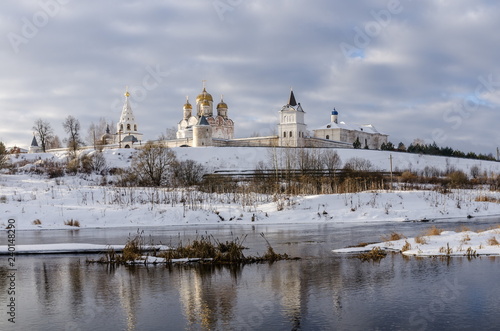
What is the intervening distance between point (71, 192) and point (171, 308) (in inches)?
926

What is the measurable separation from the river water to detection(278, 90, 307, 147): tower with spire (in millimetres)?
65546

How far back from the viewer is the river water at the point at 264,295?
6.93 m

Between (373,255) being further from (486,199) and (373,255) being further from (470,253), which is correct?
(486,199)

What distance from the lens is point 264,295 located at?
848cm

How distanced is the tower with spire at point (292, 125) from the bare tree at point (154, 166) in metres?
33.1

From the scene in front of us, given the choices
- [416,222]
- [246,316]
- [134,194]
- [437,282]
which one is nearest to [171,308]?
[246,316]

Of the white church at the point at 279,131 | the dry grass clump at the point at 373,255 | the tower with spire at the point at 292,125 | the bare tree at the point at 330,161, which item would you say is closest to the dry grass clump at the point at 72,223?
the dry grass clump at the point at 373,255

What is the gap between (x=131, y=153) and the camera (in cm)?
6338

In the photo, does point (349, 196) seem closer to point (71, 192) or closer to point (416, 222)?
point (416, 222)

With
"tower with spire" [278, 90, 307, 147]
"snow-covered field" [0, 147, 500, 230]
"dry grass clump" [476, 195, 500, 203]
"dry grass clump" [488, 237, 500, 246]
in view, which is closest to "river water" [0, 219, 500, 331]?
"dry grass clump" [488, 237, 500, 246]

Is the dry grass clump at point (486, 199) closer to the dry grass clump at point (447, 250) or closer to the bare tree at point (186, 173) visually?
the dry grass clump at point (447, 250)

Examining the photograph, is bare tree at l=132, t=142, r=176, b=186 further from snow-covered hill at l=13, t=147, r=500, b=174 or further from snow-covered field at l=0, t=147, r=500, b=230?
snow-covered field at l=0, t=147, r=500, b=230

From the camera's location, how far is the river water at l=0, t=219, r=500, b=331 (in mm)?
6934

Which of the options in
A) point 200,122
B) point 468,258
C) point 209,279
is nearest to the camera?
point 209,279
